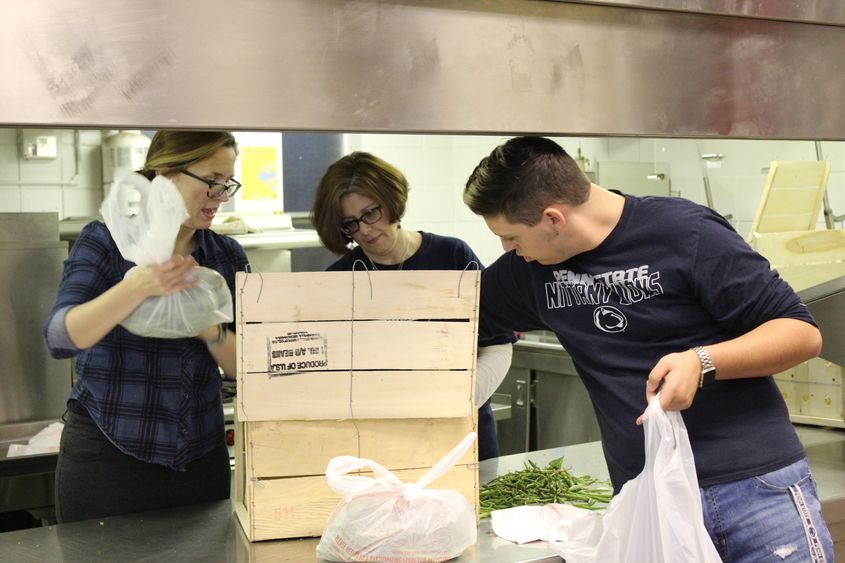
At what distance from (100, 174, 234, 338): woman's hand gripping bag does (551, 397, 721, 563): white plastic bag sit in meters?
0.84

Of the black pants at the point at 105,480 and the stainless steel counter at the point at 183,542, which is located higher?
the black pants at the point at 105,480

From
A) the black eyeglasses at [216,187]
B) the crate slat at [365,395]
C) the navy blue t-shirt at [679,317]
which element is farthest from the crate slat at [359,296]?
the black eyeglasses at [216,187]

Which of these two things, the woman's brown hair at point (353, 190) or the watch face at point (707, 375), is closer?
the watch face at point (707, 375)

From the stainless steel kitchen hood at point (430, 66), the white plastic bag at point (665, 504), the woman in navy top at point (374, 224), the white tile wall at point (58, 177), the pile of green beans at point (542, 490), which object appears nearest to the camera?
the stainless steel kitchen hood at point (430, 66)

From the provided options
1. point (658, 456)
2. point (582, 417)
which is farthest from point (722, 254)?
point (582, 417)

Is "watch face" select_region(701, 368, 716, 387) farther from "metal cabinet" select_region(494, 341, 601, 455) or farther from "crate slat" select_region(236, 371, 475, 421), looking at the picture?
"metal cabinet" select_region(494, 341, 601, 455)

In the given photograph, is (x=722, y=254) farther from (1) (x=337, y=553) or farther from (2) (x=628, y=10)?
(1) (x=337, y=553)

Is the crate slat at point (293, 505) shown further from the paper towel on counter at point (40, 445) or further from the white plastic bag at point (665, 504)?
the paper towel on counter at point (40, 445)

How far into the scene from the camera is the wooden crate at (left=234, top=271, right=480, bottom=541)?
1645mm

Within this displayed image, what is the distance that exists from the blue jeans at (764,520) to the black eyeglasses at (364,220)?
1.04 meters

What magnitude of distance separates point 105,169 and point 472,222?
2.04 metres

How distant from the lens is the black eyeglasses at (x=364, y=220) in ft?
7.30

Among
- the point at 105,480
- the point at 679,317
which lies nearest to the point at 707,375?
the point at 679,317

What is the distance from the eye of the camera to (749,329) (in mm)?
1577
